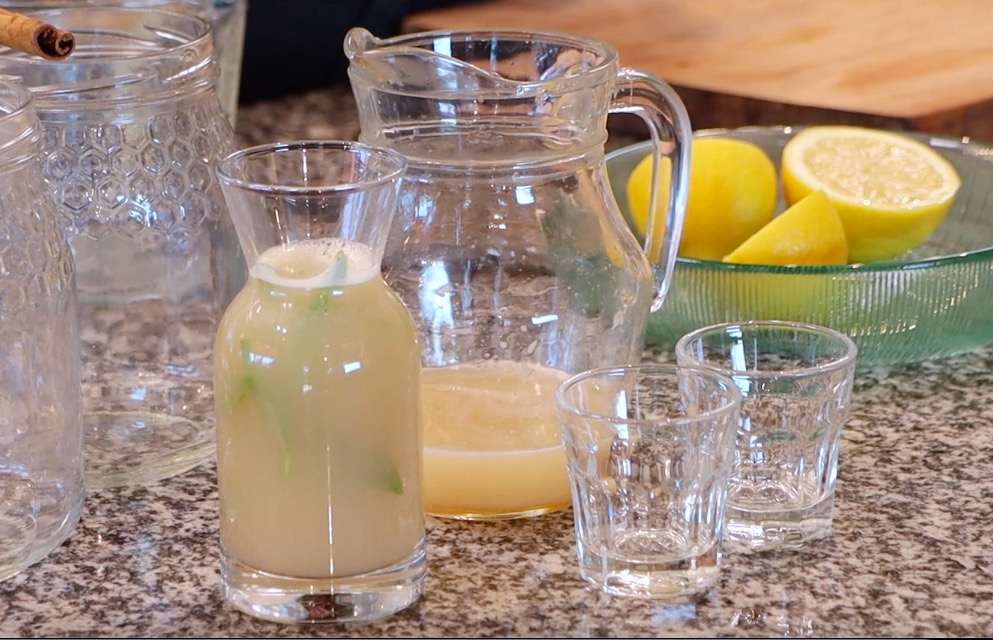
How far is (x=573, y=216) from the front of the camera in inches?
33.9

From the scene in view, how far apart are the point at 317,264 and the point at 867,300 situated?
439 millimetres

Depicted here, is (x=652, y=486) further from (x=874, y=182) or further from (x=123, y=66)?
(x=874, y=182)

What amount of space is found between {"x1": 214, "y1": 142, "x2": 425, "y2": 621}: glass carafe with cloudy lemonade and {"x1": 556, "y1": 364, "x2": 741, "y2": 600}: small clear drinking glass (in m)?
0.09

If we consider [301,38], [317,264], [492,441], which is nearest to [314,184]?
[317,264]

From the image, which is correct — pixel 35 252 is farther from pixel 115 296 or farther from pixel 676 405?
pixel 676 405

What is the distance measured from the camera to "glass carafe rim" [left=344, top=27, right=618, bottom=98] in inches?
31.9

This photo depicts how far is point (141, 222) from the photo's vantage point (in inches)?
36.2

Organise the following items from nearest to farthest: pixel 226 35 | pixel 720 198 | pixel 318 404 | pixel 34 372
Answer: pixel 318 404 → pixel 34 372 → pixel 720 198 → pixel 226 35

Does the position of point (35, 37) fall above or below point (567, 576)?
above

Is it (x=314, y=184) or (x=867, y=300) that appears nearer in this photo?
(x=314, y=184)

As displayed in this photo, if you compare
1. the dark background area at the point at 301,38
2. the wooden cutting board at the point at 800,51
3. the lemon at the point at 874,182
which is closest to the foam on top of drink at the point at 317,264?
the lemon at the point at 874,182

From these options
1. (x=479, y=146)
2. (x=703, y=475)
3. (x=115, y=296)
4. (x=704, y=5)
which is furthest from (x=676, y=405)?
(x=704, y=5)

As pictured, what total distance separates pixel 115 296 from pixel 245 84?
0.83 metres

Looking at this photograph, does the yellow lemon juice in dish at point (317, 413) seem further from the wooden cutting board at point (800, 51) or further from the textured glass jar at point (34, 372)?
the wooden cutting board at point (800, 51)
